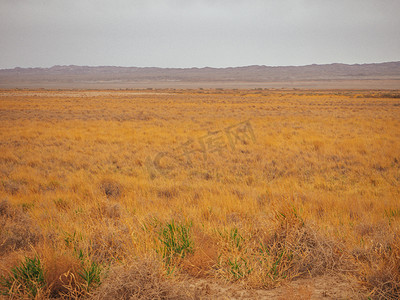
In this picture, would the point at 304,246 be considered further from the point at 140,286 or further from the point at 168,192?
the point at 168,192

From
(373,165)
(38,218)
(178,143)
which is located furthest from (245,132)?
(38,218)

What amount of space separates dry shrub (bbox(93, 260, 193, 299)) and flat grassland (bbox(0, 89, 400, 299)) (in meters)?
0.01

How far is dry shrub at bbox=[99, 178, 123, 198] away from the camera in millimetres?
6098

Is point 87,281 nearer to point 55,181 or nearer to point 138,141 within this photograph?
point 55,181

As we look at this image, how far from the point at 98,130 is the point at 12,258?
14059 millimetres

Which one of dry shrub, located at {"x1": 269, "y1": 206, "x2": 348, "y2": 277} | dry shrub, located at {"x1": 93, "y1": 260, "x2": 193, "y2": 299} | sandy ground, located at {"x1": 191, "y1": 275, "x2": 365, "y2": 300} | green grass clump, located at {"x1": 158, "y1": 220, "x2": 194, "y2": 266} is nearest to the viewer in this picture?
dry shrub, located at {"x1": 93, "y1": 260, "x2": 193, "y2": 299}

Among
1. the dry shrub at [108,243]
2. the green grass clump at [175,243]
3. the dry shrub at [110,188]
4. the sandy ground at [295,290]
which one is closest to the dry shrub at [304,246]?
the sandy ground at [295,290]

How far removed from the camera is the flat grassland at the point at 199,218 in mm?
2459

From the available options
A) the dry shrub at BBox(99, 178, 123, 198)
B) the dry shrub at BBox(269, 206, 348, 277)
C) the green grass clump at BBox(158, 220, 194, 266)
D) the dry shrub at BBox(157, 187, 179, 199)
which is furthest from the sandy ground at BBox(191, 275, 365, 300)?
the dry shrub at BBox(99, 178, 123, 198)

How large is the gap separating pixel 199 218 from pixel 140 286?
2224 mm

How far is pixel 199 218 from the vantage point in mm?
4422

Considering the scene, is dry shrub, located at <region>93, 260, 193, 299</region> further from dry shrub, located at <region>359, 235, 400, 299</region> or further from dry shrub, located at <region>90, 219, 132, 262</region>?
dry shrub, located at <region>359, 235, 400, 299</region>

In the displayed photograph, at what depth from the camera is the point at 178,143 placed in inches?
500

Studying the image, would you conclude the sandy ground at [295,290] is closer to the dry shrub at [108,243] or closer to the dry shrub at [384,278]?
the dry shrub at [384,278]
